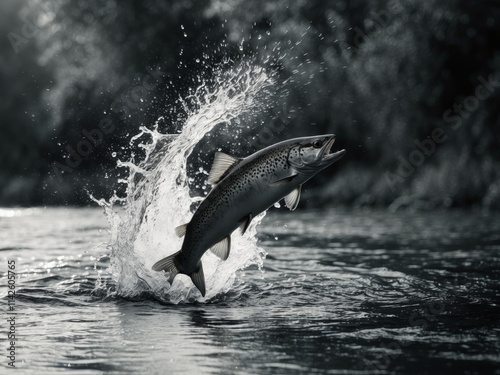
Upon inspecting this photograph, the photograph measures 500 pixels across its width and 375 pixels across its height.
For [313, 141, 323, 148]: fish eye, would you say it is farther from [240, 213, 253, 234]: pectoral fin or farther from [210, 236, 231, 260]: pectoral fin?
[210, 236, 231, 260]: pectoral fin

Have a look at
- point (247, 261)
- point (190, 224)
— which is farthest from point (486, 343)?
point (247, 261)

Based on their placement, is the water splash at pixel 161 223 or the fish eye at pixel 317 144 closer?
the fish eye at pixel 317 144

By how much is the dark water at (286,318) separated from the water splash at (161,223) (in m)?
0.25

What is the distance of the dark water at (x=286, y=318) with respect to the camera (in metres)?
6.41

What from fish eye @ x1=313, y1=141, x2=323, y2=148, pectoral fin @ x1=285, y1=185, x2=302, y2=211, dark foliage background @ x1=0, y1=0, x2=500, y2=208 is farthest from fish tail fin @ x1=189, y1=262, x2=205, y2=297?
dark foliage background @ x1=0, y1=0, x2=500, y2=208

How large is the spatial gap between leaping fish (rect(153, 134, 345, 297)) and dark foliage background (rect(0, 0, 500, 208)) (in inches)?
771

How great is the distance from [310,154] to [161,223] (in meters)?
4.02

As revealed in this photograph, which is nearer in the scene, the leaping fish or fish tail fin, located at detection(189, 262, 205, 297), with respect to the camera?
the leaping fish

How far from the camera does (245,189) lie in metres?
7.41

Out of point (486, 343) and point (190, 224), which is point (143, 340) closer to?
point (190, 224)

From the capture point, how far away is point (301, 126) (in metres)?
31.6

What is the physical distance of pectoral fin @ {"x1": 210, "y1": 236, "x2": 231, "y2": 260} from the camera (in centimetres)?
779

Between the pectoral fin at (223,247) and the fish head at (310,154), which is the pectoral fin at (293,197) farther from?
the pectoral fin at (223,247)

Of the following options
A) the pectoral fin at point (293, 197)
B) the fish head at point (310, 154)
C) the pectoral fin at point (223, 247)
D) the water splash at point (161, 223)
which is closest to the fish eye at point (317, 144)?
the fish head at point (310, 154)
